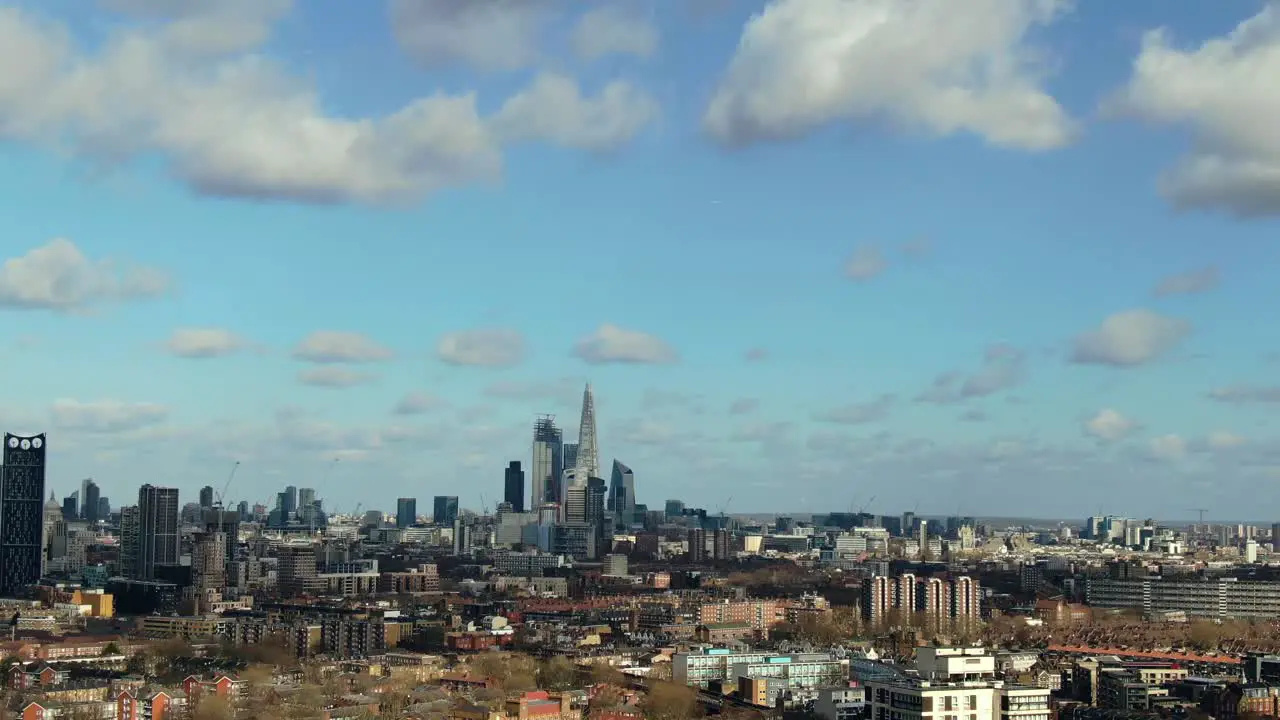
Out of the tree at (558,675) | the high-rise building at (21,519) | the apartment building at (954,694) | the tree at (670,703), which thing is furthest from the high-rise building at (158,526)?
the apartment building at (954,694)

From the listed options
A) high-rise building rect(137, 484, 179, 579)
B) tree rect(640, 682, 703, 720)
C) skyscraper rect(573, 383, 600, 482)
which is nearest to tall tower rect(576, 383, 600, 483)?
skyscraper rect(573, 383, 600, 482)

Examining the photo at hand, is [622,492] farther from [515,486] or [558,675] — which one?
[558,675]

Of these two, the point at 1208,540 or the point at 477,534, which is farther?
the point at 1208,540

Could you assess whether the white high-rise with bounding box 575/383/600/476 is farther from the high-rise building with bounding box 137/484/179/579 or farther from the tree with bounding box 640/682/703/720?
the tree with bounding box 640/682/703/720

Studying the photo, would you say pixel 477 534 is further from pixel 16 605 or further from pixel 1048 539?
pixel 16 605

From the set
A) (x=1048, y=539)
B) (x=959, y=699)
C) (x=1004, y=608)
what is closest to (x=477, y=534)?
(x=1048, y=539)
